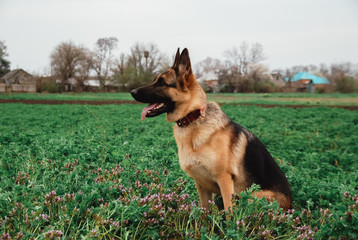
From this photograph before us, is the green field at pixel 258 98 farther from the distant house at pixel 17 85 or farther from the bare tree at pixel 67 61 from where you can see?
the bare tree at pixel 67 61

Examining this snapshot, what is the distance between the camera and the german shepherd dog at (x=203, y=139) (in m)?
3.36

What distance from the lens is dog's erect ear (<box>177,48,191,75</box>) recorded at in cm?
346

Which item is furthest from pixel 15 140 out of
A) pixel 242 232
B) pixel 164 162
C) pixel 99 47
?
pixel 99 47

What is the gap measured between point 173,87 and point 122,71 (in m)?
57.6

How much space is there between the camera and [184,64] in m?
3.50

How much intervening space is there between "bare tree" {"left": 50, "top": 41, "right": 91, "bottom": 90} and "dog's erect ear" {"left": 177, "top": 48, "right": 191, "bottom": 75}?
56452 mm

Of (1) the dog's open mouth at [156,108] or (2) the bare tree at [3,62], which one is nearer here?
(1) the dog's open mouth at [156,108]

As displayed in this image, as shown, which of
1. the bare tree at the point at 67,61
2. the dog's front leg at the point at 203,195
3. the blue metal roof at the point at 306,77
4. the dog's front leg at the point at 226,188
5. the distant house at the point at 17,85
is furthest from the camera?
the blue metal roof at the point at 306,77

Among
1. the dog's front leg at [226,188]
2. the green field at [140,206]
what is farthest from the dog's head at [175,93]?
the green field at [140,206]

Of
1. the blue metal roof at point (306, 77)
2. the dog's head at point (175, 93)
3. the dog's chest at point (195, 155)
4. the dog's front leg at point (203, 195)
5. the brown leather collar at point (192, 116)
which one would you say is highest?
the blue metal roof at point (306, 77)

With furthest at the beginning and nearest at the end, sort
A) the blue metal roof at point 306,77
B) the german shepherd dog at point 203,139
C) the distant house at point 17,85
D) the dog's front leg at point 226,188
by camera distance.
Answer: the blue metal roof at point 306,77 → the distant house at point 17,85 → the german shepherd dog at point 203,139 → the dog's front leg at point 226,188

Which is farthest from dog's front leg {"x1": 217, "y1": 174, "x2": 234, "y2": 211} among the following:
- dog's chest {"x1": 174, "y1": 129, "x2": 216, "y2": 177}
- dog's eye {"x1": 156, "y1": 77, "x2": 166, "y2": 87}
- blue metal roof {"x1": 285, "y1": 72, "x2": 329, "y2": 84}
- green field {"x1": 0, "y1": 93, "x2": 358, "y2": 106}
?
blue metal roof {"x1": 285, "y1": 72, "x2": 329, "y2": 84}

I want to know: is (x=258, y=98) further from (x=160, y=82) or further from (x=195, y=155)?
(x=195, y=155)

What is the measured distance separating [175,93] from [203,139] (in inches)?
26.9
